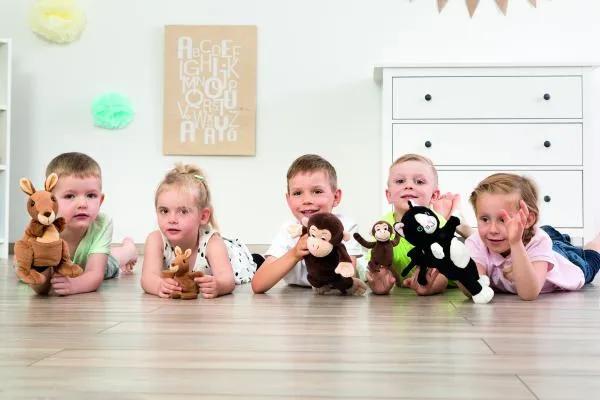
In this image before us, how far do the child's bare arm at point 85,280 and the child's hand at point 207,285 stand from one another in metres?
0.34

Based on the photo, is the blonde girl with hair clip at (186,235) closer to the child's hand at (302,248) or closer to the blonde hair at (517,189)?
the child's hand at (302,248)

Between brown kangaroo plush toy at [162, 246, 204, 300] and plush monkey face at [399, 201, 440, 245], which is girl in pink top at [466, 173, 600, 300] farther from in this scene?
brown kangaroo plush toy at [162, 246, 204, 300]

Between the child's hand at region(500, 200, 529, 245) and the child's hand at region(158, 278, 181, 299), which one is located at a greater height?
the child's hand at region(500, 200, 529, 245)

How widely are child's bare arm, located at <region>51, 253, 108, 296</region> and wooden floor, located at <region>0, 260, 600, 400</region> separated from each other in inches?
2.9

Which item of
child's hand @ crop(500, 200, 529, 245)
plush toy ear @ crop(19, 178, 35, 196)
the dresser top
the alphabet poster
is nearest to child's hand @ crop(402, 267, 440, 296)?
child's hand @ crop(500, 200, 529, 245)

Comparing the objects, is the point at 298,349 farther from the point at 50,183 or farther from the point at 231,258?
the point at 231,258

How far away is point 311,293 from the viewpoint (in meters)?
2.16

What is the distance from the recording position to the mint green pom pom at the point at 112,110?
4.22m

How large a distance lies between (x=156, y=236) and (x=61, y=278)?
0.29 metres

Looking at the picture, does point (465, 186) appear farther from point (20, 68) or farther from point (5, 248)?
point (20, 68)

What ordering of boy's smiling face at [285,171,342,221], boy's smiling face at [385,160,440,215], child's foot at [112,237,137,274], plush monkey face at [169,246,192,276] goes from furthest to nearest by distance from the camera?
child's foot at [112,237,137,274] < boy's smiling face at [385,160,440,215] < boy's smiling face at [285,171,342,221] < plush monkey face at [169,246,192,276]

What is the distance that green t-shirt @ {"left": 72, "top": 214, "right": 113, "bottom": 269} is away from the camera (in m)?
2.27

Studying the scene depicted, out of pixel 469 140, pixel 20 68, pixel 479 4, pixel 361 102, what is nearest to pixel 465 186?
pixel 469 140

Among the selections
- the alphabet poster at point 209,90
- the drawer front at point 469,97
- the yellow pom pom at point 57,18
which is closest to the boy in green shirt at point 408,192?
the drawer front at point 469,97
